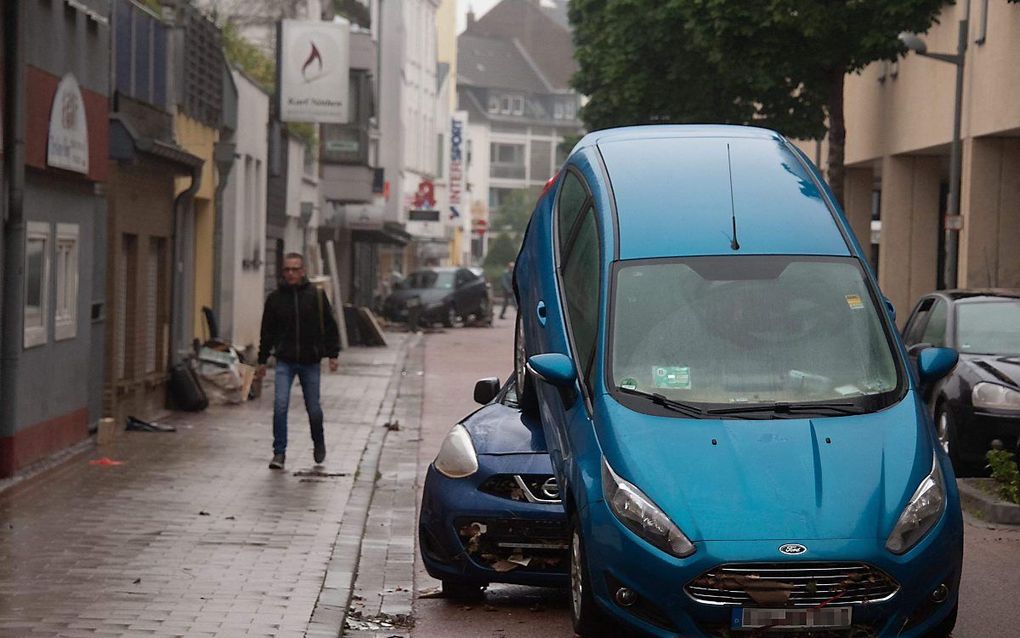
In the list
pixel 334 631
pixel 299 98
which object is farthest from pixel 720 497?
pixel 299 98

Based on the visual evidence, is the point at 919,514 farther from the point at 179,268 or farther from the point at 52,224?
the point at 179,268

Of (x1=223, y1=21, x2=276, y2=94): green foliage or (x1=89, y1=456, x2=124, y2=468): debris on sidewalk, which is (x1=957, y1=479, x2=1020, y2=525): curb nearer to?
(x1=89, y1=456, x2=124, y2=468): debris on sidewalk

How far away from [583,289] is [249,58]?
2523 centimetres

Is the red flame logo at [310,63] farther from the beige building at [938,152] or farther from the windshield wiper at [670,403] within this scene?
the windshield wiper at [670,403]

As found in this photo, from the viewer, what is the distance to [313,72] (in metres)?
31.9

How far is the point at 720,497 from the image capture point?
7.37 m

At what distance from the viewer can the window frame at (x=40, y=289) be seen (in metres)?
14.8

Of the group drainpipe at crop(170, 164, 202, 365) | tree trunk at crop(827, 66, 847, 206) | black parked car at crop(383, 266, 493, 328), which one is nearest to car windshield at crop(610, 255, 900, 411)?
drainpipe at crop(170, 164, 202, 365)

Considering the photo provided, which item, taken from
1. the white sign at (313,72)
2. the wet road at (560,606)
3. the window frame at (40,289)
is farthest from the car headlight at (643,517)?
the white sign at (313,72)

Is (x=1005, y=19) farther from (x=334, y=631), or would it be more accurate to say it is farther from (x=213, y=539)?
(x=334, y=631)

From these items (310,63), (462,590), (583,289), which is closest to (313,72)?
(310,63)

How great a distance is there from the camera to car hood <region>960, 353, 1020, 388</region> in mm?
14453

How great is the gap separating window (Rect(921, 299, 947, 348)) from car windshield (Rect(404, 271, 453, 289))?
35031mm

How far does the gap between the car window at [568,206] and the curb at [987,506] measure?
3830mm
